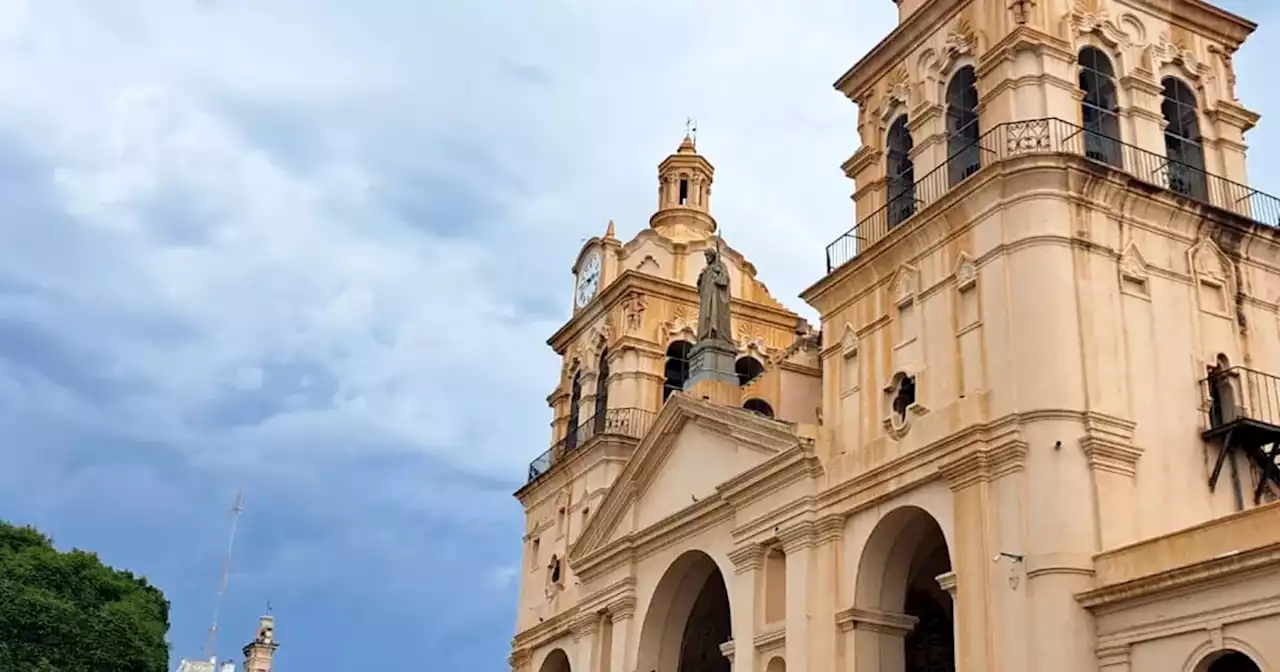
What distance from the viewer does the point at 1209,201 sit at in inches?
830

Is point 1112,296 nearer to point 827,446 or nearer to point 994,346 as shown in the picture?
point 994,346

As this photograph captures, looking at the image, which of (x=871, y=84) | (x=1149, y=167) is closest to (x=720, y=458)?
(x=871, y=84)

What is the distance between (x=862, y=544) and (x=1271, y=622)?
667 centimetres

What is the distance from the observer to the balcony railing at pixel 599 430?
102 feet

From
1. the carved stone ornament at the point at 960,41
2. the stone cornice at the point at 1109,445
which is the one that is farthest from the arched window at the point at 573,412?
the stone cornice at the point at 1109,445

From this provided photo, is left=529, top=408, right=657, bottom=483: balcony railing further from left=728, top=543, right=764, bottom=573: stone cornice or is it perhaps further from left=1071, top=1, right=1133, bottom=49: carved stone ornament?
left=1071, top=1, right=1133, bottom=49: carved stone ornament

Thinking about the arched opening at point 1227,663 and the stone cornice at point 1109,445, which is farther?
the stone cornice at point 1109,445

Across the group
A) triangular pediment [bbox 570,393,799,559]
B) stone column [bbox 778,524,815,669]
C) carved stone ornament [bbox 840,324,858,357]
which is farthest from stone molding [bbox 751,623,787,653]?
carved stone ornament [bbox 840,324,858,357]

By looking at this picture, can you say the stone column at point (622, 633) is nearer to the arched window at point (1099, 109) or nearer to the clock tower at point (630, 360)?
the clock tower at point (630, 360)

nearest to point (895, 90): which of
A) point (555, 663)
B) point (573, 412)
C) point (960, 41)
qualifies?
point (960, 41)

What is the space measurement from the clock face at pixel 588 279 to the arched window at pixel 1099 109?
15161 mm

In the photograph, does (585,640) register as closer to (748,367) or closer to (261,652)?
(748,367)

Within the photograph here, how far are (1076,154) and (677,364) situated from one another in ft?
49.2

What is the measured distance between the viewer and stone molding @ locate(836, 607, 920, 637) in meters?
20.2
